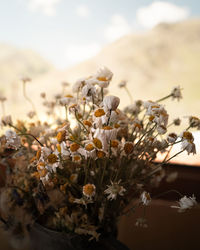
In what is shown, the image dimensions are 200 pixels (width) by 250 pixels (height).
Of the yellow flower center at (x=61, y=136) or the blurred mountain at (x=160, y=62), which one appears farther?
the blurred mountain at (x=160, y=62)

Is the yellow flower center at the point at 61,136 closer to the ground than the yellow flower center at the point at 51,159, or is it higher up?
higher up

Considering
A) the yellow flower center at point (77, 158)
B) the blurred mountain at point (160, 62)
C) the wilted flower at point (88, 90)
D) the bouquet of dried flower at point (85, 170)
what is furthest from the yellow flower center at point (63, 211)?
the blurred mountain at point (160, 62)

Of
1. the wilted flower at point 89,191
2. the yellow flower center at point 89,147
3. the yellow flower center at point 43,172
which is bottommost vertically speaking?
the wilted flower at point 89,191

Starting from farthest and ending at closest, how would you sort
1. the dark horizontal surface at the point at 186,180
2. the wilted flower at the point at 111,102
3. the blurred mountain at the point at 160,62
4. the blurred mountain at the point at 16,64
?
the blurred mountain at the point at 16,64, the blurred mountain at the point at 160,62, the dark horizontal surface at the point at 186,180, the wilted flower at the point at 111,102

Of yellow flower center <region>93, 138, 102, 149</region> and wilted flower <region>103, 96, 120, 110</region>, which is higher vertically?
wilted flower <region>103, 96, 120, 110</region>

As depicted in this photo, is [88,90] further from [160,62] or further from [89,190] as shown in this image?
[160,62]

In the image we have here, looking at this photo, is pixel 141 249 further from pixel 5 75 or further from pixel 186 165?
pixel 5 75

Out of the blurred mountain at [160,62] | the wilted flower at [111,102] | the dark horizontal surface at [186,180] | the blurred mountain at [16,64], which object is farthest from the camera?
the blurred mountain at [16,64]

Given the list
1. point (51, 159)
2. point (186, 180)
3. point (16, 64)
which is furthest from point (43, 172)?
point (16, 64)

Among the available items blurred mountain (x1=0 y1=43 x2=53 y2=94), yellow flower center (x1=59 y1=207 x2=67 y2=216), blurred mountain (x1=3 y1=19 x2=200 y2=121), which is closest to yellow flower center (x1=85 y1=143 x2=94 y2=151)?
yellow flower center (x1=59 y1=207 x2=67 y2=216)

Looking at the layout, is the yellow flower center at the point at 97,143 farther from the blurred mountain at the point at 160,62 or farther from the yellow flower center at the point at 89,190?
the blurred mountain at the point at 160,62

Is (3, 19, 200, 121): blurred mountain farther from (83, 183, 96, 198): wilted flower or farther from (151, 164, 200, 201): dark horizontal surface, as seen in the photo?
(83, 183, 96, 198): wilted flower
